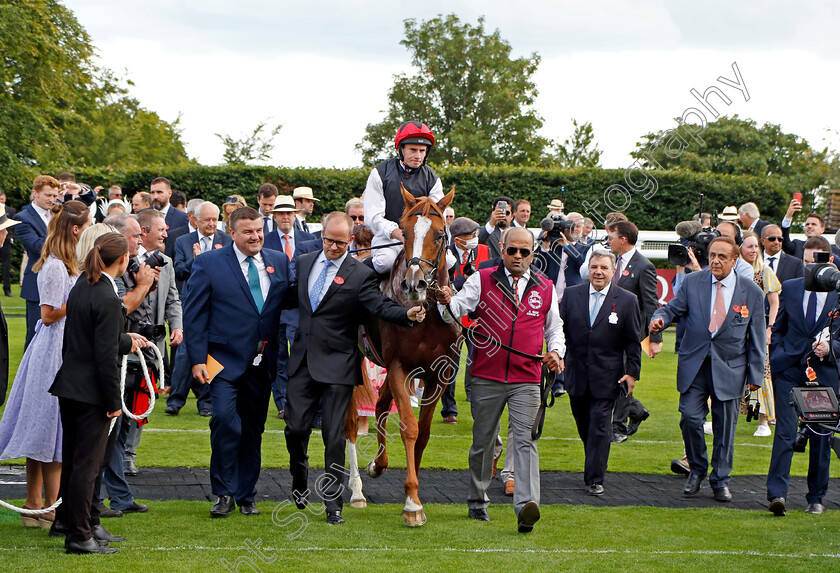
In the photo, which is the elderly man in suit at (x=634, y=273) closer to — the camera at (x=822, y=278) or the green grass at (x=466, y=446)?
the green grass at (x=466, y=446)

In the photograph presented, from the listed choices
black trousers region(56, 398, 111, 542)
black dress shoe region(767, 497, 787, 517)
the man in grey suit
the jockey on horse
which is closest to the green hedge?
the man in grey suit

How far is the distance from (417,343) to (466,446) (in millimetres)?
2938

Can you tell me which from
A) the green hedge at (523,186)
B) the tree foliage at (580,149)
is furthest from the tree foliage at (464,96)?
the green hedge at (523,186)

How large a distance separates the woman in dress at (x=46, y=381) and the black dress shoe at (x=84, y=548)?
743mm

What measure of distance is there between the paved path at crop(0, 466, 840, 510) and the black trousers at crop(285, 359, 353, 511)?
0.84 m

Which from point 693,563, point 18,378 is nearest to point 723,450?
point 693,563

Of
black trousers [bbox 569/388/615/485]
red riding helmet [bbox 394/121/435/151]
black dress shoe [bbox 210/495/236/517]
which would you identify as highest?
red riding helmet [bbox 394/121/435/151]

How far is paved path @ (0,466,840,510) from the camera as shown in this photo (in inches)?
289

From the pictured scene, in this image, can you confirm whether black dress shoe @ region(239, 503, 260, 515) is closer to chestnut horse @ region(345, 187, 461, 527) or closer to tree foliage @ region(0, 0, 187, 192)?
chestnut horse @ region(345, 187, 461, 527)

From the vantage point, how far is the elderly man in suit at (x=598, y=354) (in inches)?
306

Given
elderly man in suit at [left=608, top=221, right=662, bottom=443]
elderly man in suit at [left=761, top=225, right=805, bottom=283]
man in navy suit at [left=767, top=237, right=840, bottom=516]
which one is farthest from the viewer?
elderly man in suit at [left=761, top=225, right=805, bottom=283]

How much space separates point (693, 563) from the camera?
5.69 meters

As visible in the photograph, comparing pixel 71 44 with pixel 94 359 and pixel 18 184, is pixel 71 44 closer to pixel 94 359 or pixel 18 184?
pixel 18 184

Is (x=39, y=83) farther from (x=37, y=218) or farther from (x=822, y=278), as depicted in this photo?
(x=822, y=278)
